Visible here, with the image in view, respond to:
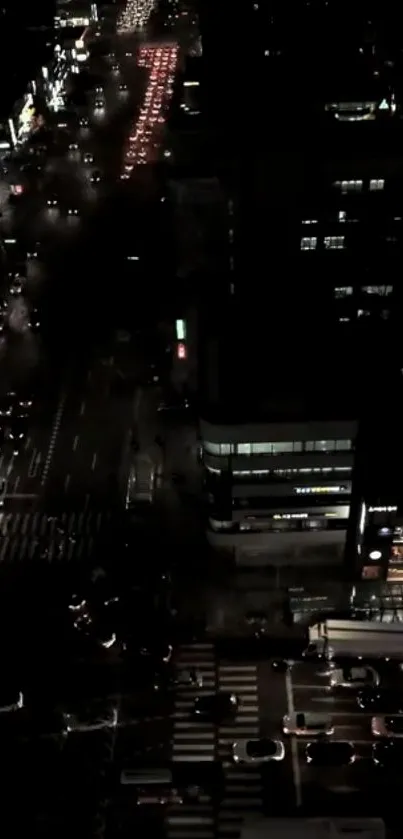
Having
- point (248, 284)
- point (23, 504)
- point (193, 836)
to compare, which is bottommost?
point (193, 836)

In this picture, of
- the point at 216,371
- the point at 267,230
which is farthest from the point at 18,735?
the point at 267,230

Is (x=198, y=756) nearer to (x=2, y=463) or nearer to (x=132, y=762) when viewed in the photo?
(x=132, y=762)

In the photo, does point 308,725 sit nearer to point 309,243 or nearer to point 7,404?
point 309,243

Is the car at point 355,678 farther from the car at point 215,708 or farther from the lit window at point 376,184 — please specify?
the lit window at point 376,184

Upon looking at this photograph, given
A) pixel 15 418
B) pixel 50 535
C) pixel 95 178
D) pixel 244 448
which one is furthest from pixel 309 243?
pixel 95 178

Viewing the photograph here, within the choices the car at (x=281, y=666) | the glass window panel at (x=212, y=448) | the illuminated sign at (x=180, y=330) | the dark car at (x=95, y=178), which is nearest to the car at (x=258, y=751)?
the car at (x=281, y=666)

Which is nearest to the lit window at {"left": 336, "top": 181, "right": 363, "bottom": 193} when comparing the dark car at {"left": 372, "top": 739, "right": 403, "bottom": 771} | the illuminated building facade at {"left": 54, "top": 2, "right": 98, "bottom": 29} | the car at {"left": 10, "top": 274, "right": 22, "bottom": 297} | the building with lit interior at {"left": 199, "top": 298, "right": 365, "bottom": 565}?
the building with lit interior at {"left": 199, "top": 298, "right": 365, "bottom": 565}

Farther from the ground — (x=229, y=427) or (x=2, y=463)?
(x=229, y=427)
